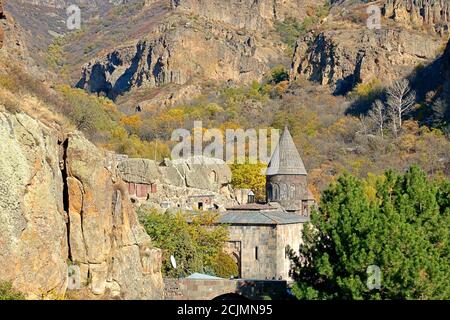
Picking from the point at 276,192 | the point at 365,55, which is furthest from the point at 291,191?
the point at 365,55

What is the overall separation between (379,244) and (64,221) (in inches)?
347

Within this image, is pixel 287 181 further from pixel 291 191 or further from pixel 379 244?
pixel 379 244

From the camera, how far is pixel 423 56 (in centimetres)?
12606

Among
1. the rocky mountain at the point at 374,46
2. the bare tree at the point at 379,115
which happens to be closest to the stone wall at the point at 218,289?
the bare tree at the point at 379,115

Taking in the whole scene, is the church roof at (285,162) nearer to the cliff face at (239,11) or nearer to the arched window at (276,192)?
the arched window at (276,192)

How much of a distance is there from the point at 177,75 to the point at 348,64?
106 ft

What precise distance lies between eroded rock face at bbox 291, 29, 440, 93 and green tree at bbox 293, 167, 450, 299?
8992cm

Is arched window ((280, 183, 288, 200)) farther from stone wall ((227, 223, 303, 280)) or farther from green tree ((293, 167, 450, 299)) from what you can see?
green tree ((293, 167, 450, 299))

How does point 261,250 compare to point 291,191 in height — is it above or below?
below

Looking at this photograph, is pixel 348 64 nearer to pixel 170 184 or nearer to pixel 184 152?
pixel 184 152

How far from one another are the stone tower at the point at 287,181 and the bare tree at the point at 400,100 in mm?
45167

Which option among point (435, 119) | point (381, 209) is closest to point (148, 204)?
point (381, 209)

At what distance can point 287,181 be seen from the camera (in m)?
56.2

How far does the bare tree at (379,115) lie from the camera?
10075cm
